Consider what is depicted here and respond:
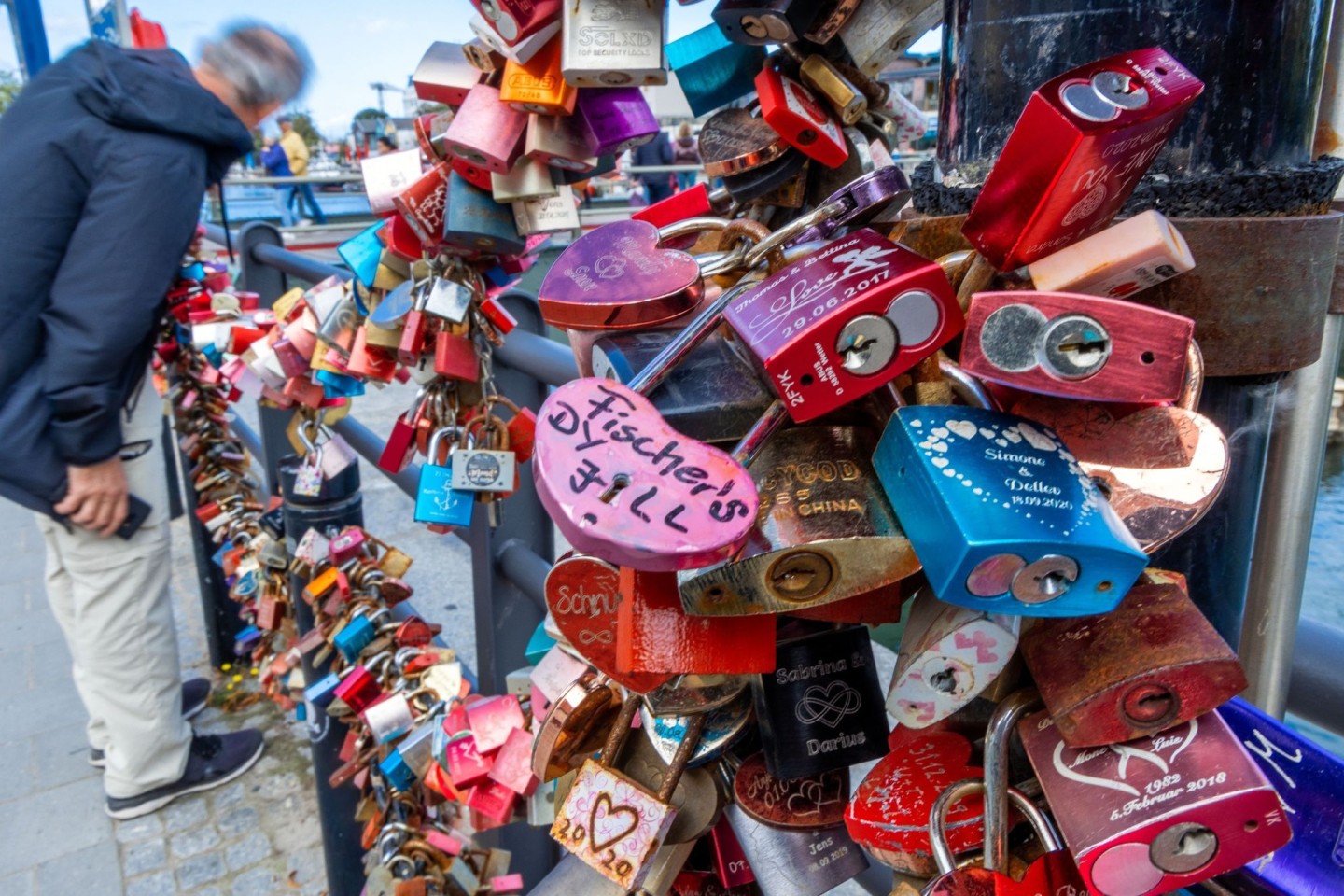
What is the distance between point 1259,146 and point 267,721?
8.96ft

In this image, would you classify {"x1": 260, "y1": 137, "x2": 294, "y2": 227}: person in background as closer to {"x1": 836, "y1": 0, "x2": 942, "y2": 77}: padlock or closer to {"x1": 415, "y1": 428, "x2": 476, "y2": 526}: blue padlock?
{"x1": 415, "y1": 428, "x2": 476, "y2": 526}: blue padlock

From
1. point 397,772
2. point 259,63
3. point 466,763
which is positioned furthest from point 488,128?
point 259,63

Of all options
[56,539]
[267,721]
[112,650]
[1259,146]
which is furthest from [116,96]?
[1259,146]

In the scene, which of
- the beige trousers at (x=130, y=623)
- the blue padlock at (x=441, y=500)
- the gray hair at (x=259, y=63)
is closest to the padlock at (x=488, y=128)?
the blue padlock at (x=441, y=500)

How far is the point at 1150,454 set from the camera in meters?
0.42

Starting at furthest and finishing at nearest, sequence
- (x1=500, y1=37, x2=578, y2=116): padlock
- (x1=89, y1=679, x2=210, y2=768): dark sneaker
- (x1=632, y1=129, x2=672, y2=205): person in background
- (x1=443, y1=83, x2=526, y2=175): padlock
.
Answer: (x1=632, y1=129, x2=672, y2=205): person in background < (x1=89, y1=679, x2=210, y2=768): dark sneaker < (x1=443, y1=83, x2=526, y2=175): padlock < (x1=500, y1=37, x2=578, y2=116): padlock

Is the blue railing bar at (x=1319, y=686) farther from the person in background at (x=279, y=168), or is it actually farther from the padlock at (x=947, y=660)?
the person in background at (x=279, y=168)

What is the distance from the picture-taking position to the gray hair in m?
1.87

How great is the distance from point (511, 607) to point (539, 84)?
2.90 ft

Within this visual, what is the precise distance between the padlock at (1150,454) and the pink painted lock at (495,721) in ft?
2.52

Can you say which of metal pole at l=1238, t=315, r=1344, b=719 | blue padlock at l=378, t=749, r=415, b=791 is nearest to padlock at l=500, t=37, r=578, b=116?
metal pole at l=1238, t=315, r=1344, b=719

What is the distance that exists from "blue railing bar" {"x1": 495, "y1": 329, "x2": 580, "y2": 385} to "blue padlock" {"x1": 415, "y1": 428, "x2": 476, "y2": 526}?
15cm

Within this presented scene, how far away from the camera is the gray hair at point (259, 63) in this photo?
1.87 metres

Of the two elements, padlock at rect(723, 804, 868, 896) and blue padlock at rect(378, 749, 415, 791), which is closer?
padlock at rect(723, 804, 868, 896)
